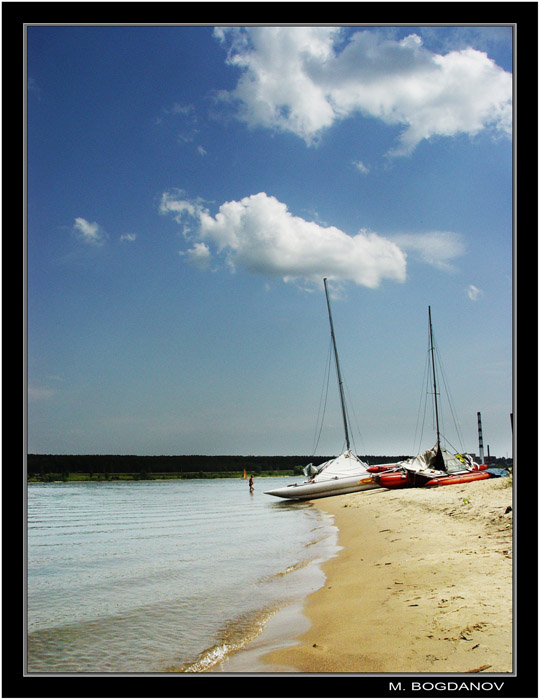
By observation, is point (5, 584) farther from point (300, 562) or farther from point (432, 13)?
point (300, 562)

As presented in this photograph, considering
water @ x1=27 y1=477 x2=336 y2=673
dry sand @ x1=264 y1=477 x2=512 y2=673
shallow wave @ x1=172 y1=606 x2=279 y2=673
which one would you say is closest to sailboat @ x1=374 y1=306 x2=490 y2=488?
water @ x1=27 y1=477 x2=336 y2=673

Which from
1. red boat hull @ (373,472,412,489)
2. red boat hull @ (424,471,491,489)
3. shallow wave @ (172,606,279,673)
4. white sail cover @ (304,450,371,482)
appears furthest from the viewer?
white sail cover @ (304,450,371,482)

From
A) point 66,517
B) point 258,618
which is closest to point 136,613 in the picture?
point 258,618

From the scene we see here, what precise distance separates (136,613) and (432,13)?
335 inches

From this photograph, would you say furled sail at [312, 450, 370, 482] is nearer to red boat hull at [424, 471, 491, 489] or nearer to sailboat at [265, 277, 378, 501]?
sailboat at [265, 277, 378, 501]

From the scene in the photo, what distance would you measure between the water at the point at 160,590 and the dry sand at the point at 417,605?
2.79ft

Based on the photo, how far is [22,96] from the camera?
412 cm

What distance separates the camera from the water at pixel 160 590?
6238mm

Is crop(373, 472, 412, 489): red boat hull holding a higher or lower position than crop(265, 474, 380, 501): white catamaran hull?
higher

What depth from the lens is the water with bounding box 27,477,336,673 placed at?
6.24 meters

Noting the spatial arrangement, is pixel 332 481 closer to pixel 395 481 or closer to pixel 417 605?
pixel 395 481

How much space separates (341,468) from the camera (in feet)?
108

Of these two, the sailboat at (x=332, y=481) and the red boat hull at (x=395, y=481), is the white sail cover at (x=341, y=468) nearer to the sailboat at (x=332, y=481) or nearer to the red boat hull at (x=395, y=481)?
the sailboat at (x=332, y=481)

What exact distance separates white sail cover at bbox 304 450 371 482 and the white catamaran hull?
332mm
